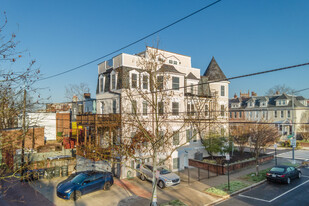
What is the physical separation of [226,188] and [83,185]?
10736 millimetres

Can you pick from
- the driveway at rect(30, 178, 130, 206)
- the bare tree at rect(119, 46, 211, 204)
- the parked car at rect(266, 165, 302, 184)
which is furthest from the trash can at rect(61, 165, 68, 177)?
the parked car at rect(266, 165, 302, 184)

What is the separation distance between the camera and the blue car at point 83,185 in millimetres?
14281

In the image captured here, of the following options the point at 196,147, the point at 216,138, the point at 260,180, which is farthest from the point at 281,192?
the point at 196,147

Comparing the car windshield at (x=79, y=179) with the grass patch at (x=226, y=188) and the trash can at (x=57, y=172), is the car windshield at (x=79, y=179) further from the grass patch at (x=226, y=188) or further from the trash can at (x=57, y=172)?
the grass patch at (x=226, y=188)

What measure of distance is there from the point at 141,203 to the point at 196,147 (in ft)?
41.7

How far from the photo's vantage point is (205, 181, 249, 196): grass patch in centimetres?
1560

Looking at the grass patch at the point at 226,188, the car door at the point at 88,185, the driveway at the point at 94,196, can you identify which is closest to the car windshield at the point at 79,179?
the car door at the point at 88,185

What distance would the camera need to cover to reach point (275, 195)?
15375 mm

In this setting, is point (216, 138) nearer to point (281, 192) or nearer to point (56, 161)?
point (281, 192)

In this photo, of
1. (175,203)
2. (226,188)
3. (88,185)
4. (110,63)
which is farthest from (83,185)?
(110,63)

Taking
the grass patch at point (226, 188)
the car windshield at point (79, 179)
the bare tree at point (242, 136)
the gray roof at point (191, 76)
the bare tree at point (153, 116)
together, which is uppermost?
the gray roof at point (191, 76)

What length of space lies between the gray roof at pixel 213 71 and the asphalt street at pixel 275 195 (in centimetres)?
1554

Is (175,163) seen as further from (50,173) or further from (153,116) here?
(50,173)

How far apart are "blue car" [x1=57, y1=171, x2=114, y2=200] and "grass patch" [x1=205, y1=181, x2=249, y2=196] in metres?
7.78
